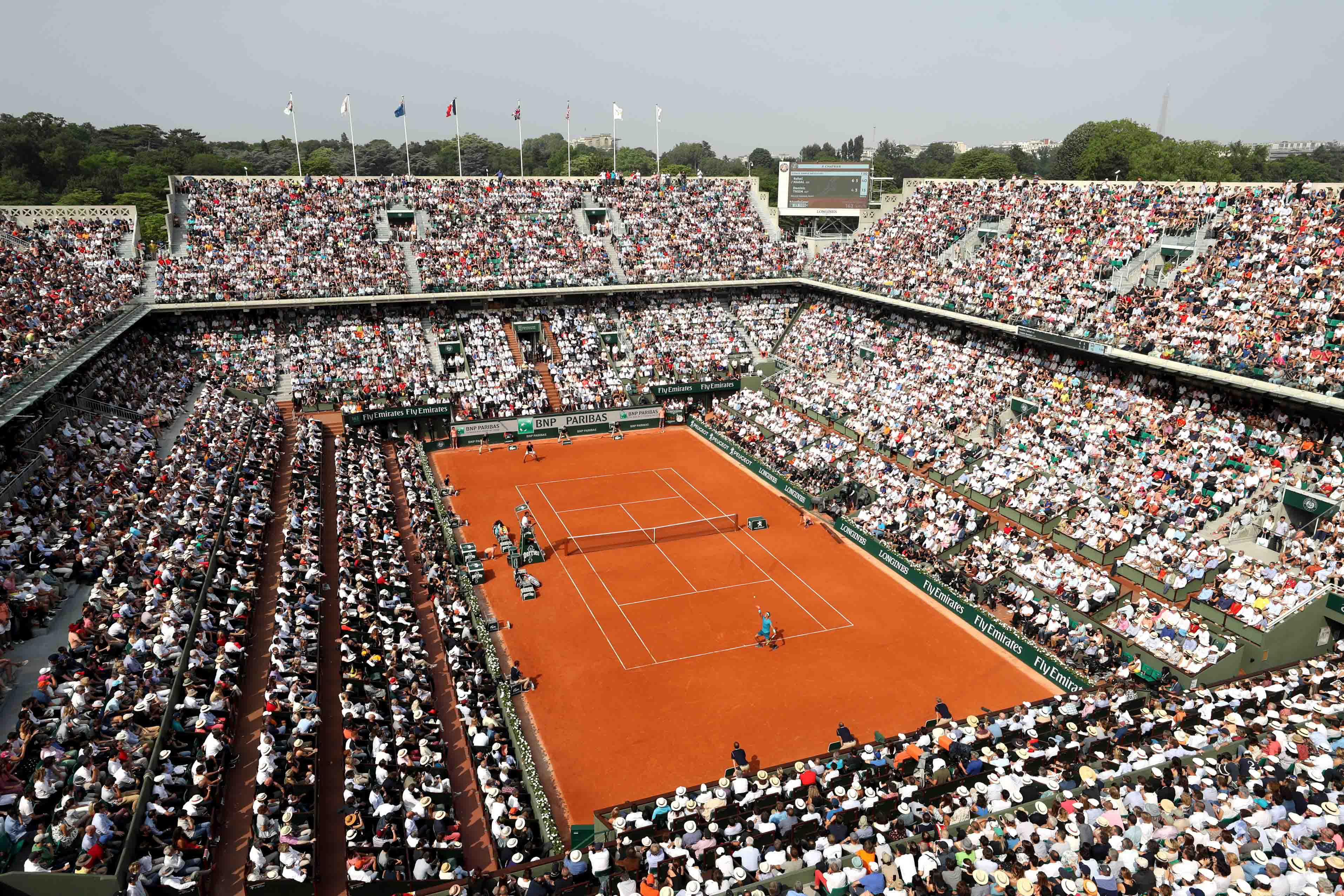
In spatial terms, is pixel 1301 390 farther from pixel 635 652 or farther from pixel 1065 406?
pixel 635 652

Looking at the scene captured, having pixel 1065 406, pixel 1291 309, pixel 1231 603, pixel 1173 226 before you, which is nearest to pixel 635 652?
pixel 1231 603

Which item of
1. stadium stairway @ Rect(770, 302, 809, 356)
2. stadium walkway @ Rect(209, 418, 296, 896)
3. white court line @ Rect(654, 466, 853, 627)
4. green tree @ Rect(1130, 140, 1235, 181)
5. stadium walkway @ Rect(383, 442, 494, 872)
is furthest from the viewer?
green tree @ Rect(1130, 140, 1235, 181)

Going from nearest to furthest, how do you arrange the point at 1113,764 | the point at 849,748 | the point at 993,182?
the point at 1113,764 → the point at 849,748 → the point at 993,182

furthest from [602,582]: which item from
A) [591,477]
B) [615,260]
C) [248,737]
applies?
[615,260]

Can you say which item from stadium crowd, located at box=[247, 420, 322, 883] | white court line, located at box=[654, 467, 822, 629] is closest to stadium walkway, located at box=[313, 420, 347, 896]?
stadium crowd, located at box=[247, 420, 322, 883]

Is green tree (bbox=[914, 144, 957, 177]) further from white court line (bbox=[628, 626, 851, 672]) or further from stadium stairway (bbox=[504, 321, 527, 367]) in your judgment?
white court line (bbox=[628, 626, 851, 672])

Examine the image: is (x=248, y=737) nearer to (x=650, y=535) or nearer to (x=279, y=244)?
(x=650, y=535)
